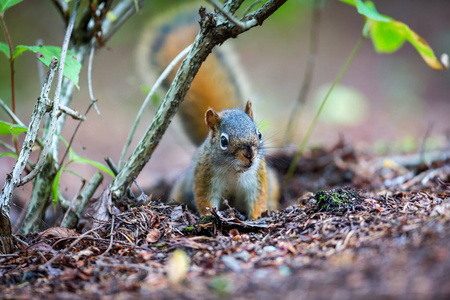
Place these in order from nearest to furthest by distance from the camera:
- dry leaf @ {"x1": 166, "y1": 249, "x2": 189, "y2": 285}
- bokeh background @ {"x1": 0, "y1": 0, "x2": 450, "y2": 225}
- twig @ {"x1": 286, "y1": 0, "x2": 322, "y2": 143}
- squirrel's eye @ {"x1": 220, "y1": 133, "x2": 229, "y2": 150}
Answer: dry leaf @ {"x1": 166, "y1": 249, "x2": 189, "y2": 285} < squirrel's eye @ {"x1": 220, "y1": 133, "x2": 229, "y2": 150} < twig @ {"x1": 286, "y1": 0, "x2": 322, "y2": 143} < bokeh background @ {"x1": 0, "y1": 0, "x2": 450, "y2": 225}

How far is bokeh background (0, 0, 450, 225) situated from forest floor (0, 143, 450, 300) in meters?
3.08

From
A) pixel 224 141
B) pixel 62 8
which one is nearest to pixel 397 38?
pixel 224 141

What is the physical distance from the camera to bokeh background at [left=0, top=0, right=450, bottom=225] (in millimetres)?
6059

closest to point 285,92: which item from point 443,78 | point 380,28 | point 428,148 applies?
point 443,78

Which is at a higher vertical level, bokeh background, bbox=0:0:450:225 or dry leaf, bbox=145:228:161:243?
bokeh background, bbox=0:0:450:225

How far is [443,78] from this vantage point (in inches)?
285

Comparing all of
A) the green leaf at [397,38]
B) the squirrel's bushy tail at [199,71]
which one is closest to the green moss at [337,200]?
the green leaf at [397,38]

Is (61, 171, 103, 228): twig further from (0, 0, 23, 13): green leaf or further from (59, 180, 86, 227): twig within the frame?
(0, 0, 23, 13): green leaf

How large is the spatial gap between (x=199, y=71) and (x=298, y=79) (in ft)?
15.0

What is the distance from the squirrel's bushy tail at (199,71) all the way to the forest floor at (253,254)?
1305 mm

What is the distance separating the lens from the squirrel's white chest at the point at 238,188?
2.76m

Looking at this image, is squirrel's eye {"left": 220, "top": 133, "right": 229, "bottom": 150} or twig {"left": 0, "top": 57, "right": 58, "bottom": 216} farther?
squirrel's eye {"left": 220, "top": 133, "right": 229, "bottom": 150}

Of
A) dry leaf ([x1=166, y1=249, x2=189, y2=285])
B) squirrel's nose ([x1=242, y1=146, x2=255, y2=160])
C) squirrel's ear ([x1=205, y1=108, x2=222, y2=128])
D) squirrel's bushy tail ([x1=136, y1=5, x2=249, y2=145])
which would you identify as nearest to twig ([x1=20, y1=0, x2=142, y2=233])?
squirrel's bushy tail ([x1=136, y1=5, x2=249, y2=145])

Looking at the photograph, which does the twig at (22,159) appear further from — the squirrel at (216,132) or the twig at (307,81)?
the twig at (307,81)
